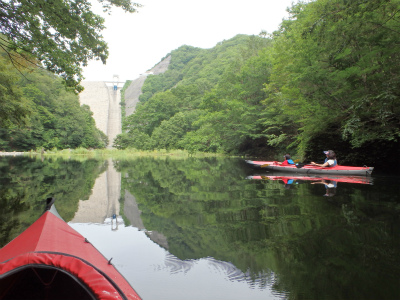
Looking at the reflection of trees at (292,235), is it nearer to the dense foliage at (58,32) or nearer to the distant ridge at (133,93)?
the dense foliage at (58,32)

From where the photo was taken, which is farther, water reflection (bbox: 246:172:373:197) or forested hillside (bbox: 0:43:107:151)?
forested hillside (bbox: 0:43:107:151)

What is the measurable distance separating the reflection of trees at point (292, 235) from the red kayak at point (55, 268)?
160cm

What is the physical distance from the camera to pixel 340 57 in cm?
1330

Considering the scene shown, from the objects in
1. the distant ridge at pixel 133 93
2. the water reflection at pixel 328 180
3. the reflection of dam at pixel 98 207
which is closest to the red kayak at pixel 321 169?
the water reflection at pixel 328 180

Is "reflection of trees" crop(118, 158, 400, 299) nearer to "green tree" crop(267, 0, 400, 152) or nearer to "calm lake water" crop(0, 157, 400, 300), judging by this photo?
"calm lake water" crop(0, 157, 400, 300)

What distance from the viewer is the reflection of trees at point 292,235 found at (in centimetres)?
369

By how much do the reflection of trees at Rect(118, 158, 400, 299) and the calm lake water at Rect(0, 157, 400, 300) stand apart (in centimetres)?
1

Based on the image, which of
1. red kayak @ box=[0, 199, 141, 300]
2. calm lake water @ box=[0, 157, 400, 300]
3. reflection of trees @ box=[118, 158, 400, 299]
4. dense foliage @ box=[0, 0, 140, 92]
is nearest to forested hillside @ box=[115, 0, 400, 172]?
calm lake water @ box=[0, 157, 400, 300]

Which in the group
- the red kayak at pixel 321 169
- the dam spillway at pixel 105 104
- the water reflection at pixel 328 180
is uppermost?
the dam spillway at pixel 105 104

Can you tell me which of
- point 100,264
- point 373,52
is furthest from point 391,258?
point 373,52

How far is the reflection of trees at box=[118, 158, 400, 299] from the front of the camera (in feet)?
12.1

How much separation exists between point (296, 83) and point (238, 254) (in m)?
14.3

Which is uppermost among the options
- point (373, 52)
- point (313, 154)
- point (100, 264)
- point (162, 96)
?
point (162, 96)

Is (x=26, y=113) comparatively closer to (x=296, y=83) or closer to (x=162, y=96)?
(x=296, y=83)
